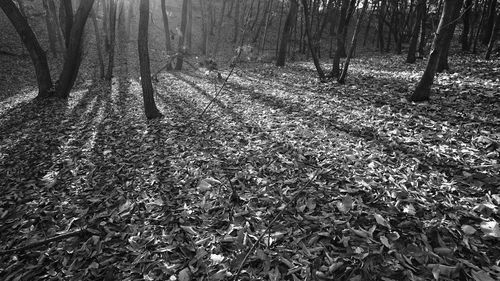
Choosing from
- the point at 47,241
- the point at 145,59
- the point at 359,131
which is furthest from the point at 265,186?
the point at 145,59

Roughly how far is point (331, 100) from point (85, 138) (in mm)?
7195

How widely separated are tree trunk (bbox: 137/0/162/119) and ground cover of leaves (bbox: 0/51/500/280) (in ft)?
1.65

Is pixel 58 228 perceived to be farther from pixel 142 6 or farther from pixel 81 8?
pixel 81 8

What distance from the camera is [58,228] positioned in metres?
3.93

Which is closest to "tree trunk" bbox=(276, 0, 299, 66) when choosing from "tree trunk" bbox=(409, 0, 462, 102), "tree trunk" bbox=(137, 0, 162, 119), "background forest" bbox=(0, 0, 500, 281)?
"background forest" bbox=(0, 0, 500, 281)

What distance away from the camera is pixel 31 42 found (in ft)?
32.8

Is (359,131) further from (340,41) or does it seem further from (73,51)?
(73,51)

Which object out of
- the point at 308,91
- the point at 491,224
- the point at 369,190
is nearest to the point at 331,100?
the point at 308,91

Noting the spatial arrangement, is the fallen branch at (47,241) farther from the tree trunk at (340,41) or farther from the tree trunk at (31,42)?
the tree trunk at (340,41)

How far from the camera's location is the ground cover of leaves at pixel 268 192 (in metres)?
3.06

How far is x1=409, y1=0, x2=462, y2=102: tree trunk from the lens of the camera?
19.3 feet

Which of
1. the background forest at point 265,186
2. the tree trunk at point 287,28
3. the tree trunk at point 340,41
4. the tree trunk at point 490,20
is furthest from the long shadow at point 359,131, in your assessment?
the tree trunk at point 490,20

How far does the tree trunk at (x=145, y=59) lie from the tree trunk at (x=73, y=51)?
4.15 meters

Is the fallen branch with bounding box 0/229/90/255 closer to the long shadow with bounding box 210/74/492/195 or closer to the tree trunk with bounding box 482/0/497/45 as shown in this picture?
the long shadow with bounding box 210/74/492/195
